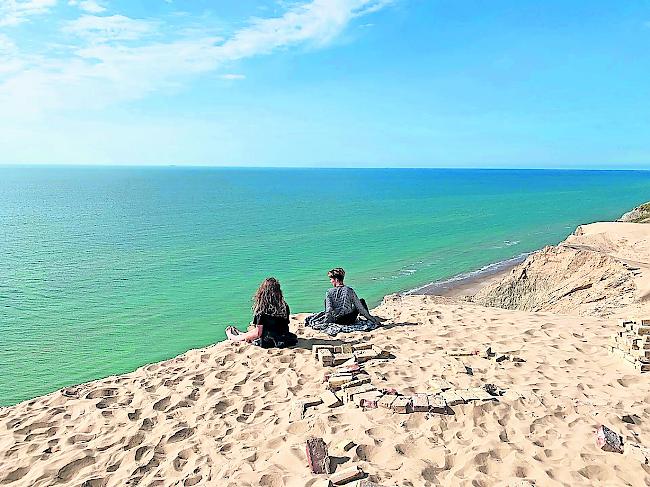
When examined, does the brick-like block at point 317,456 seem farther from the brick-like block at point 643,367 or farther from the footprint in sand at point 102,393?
the brick-like block at point 643,367

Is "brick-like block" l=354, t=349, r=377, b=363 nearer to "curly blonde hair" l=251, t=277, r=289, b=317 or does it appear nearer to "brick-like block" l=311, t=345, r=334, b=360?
"brick-like block" l=311, t=345, r=334, b=360

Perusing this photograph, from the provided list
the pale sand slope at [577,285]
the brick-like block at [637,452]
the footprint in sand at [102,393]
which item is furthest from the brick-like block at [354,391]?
the pale sand slope at [577,285]

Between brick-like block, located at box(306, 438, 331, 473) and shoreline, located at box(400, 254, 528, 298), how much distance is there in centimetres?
1760

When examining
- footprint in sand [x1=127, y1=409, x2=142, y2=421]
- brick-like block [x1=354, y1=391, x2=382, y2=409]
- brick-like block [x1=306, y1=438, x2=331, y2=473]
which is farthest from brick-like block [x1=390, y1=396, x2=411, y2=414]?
footprint in sand [x1=127, y1=409, x2=142, y2=421]

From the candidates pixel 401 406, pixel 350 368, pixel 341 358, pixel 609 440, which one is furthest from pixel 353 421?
pixel 609 440

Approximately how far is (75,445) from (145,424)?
0.78m

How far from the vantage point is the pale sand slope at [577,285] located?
41.2ft

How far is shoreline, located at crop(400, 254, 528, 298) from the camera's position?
74.8 feet

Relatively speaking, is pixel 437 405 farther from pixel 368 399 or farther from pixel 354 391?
pixel 354 391

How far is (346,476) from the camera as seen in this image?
4496 millimetres

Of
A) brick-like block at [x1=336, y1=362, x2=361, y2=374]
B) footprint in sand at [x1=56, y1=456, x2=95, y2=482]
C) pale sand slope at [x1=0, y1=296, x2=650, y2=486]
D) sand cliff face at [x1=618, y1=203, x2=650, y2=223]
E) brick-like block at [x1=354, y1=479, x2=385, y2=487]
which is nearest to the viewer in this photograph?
brick-like block at [x1=354, y1=479, x2=385, y2=487]

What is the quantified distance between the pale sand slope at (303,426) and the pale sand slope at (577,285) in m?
4.61

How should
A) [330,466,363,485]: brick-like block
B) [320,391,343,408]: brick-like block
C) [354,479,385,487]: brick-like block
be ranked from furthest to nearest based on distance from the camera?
[320,391,343,408]: brick-like block → [330,466,363,485]: brick-like block → [354,479,385,487]: brick-like block

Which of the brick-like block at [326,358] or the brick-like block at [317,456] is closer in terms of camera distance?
the brick-like block at [317,456]
